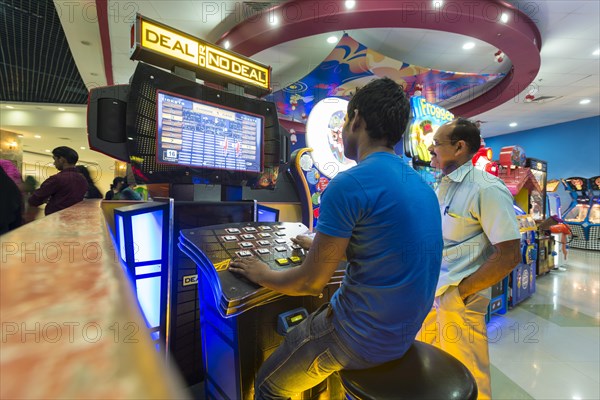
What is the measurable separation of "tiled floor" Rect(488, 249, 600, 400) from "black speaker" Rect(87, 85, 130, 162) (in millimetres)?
2607

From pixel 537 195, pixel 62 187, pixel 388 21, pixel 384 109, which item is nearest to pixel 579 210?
pixel 537 195

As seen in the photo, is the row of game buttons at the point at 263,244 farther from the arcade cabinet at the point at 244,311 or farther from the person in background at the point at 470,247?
the person in background at the point at 470,247

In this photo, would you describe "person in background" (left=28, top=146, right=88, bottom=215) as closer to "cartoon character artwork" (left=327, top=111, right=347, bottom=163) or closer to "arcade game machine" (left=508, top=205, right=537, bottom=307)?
"cartoon character artwork" (left=327, top=111, right=347, bottom=163)

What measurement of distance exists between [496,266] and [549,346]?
200 cm

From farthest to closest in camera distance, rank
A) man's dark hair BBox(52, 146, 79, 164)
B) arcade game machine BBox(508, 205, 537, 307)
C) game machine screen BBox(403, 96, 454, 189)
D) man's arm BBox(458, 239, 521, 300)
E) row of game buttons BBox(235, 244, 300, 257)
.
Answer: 1. arcade game machine BBox(508, 205, 537, 307)
2. game machine screen BBox(403, 96, 454, 189)
3. man's dark hair BBox(52, 146, 79, 164)
4. man's arm BBox(458, 239, 521, 300)
5. row of game buttons BBox(235, 244, 300, 257)

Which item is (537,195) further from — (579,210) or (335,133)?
(579,210)

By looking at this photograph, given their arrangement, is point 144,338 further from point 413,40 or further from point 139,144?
point 413,40

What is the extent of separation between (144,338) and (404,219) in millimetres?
786

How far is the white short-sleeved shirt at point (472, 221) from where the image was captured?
1.45 meters

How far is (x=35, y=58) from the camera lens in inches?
229

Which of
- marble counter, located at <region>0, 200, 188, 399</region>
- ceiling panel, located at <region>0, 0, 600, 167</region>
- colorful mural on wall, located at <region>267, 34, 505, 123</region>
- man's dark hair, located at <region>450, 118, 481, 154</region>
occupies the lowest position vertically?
marble counter, located at <region>0, 200, 188, 399</region>

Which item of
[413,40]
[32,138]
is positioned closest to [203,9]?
[413,40]

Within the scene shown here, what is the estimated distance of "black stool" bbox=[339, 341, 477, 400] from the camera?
2.71 feet

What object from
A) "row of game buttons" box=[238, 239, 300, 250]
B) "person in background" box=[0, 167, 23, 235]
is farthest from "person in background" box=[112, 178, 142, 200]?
"row of game buttons" box=[238, 239, 300, 250]
